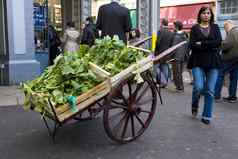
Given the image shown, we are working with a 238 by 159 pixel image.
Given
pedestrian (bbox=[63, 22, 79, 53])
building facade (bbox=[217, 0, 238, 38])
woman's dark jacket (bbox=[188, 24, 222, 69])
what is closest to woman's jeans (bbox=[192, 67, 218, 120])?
woman's dark jacket (bbox=[188, 24, 222, 69])

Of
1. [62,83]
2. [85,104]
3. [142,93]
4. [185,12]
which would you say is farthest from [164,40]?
[185,12]

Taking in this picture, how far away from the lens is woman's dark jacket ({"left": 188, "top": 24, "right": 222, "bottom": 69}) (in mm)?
5512

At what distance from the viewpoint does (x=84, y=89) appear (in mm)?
4254

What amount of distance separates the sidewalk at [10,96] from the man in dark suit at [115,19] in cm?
220

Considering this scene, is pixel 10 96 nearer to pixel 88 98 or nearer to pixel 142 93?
pixel 142 93

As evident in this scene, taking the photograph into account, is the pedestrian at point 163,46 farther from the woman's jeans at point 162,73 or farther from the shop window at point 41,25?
the shop window at point 41,25

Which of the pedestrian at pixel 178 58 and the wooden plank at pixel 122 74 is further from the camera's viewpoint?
the pedestrian at pixel 178 58

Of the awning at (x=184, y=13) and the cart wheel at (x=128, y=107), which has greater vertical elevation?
the awning at (x=184, y=13)

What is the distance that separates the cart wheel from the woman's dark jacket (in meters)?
1.02

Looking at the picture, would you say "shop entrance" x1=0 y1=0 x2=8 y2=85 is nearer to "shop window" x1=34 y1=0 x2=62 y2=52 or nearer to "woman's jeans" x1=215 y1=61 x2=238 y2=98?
"shop window" x1=34 y1=0 x2=62 y2=52

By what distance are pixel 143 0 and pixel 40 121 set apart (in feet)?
19.2

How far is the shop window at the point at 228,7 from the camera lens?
62.2 feet

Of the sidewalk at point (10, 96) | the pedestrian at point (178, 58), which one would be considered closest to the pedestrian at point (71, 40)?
the sidewalk at point (10, 96)

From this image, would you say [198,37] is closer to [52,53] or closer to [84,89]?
[84,89]
